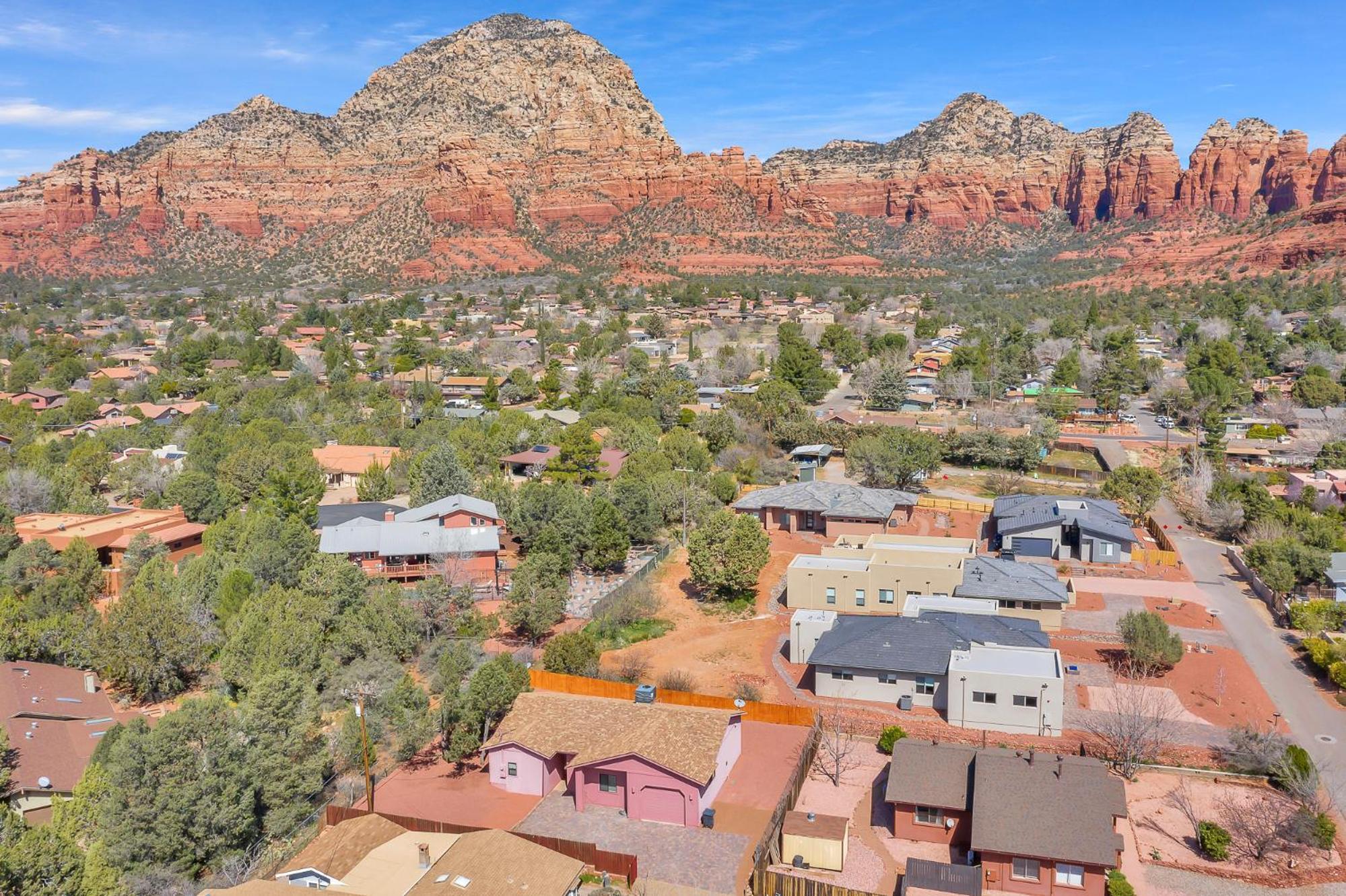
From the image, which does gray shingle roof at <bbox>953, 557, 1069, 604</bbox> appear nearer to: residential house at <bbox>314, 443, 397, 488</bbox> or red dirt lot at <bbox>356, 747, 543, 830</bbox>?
red dirt lot at <bbox>356, 747, 543, 830</bbox>

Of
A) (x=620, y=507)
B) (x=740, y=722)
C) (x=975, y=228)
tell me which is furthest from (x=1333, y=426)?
(x=975, y=228)

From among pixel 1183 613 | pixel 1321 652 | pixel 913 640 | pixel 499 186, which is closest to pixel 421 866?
pixel 913 640

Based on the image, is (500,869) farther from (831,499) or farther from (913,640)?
(831,499)

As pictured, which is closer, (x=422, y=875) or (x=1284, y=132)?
(x=422, y=875)

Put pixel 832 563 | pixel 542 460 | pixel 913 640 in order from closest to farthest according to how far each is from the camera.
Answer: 1. pixel 913 640
2. pixel 832 563
3. pixel 542 460

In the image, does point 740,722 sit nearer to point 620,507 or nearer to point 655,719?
point 655,719

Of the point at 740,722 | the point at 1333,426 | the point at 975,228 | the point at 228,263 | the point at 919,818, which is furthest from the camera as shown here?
the point at 975,228
